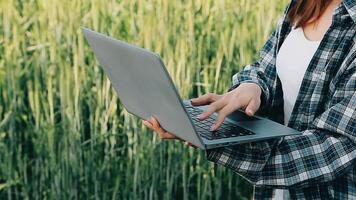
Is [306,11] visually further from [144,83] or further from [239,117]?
[144,83]

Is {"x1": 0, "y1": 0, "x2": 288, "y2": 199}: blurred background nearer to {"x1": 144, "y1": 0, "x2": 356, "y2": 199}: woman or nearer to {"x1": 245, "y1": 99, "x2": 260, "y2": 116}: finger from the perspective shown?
{"x1": 144, "y1": 0, "x2": 356, "y2": 199}: woman

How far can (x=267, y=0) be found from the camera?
7.66 ft

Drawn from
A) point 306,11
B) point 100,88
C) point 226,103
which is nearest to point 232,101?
point 226,103

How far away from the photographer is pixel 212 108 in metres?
1.13

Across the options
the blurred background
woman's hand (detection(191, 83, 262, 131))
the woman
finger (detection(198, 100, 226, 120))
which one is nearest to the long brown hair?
A: the woman

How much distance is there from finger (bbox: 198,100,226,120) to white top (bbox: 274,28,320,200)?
179 mm

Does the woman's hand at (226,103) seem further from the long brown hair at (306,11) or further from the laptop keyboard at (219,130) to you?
the long brown hair at (306,11)

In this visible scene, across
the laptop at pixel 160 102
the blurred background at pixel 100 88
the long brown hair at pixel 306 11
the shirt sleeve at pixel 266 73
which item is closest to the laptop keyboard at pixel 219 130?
the laptop at pixel 160 102

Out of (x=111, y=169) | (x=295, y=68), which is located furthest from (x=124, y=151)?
(x=295, y=68)

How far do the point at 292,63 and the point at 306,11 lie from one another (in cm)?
10

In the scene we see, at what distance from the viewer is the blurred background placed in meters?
2.31

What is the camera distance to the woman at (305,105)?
1.12m

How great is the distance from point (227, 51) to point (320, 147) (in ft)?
4.06

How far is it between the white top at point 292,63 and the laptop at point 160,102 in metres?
0.08
